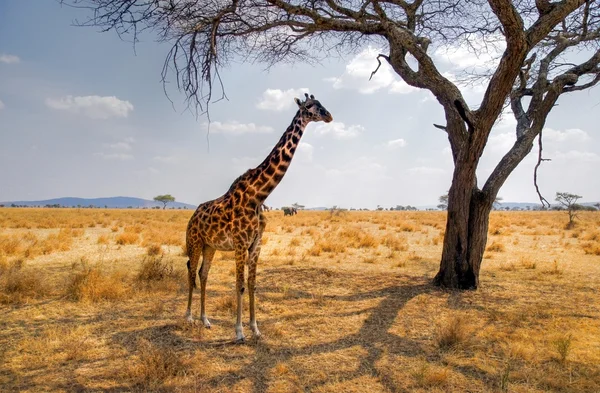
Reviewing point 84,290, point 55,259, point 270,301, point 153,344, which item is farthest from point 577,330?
point 55,259

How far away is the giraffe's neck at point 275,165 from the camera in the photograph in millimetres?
5805

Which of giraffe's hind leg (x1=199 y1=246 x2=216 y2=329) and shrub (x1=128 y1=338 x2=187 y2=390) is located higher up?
giraffe's hind leg (x1=199 y1=246 x2=216 y2=329)

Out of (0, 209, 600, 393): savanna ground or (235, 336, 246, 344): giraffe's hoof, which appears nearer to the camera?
(0, 209, 600, 393): savanna ground

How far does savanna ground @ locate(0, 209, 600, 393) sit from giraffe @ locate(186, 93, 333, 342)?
0.88m

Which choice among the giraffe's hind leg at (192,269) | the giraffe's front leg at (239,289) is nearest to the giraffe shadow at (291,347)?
the giraffe's front leg at (239,289)

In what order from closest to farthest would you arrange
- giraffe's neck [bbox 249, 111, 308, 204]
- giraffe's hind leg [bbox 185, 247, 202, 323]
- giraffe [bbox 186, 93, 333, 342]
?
giraffe [bbox 186, 93, 333, 342] → giraffe's neck [bbox 249, 111, 308, 204] → giraffe's hind leg [bbox 185, 247, 202, 323]

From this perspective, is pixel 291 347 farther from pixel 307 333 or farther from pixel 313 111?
pixel 313 111

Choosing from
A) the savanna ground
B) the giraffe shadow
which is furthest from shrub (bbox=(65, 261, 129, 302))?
the giraffe shadow

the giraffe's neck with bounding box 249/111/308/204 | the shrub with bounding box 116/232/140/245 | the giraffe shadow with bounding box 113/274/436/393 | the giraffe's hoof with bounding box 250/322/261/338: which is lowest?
the giraffe shadow with bounding box 113/274/436/393

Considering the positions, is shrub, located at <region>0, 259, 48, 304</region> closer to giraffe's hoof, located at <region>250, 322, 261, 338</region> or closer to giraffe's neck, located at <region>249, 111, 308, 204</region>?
giraffe's hoof, located at <region>250, 322, 261, 338</region>

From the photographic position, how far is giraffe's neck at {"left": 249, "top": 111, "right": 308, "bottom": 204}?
580 centimetres

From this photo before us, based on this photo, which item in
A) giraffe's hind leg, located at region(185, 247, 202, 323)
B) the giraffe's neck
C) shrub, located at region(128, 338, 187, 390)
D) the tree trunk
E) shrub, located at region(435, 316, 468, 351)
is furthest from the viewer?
A: the tree trunk

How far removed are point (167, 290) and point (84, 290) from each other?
5.04 feet

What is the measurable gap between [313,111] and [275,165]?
99cm
